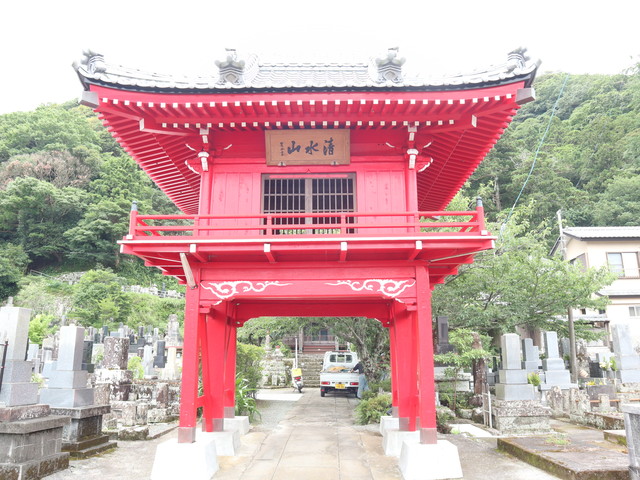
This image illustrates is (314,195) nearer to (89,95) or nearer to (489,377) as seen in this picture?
(89,95)

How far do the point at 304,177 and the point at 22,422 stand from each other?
688 cm

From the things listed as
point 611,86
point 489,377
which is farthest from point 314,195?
point 611,86

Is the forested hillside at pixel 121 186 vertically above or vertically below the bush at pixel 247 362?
above

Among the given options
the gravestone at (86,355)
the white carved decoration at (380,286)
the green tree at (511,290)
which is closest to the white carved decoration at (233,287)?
the white carved decoration at (380,286)

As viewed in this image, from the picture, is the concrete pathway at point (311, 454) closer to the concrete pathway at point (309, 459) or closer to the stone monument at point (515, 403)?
the concrete pathway at point (309, 459)

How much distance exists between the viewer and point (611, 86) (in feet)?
190

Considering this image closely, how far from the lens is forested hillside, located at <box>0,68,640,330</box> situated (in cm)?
4225

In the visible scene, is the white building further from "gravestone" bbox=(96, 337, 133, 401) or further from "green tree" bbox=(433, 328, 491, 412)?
"gravestone" bbox=(96, 337, 133, 401)

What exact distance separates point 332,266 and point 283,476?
407 cm

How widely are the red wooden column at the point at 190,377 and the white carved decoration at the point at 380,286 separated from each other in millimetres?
2871

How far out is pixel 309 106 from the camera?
8.03 metres

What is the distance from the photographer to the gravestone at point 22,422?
24.5 ft

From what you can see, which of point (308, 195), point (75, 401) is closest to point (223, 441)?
point (75, 401)

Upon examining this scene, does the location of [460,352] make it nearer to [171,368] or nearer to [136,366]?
[171,368]
